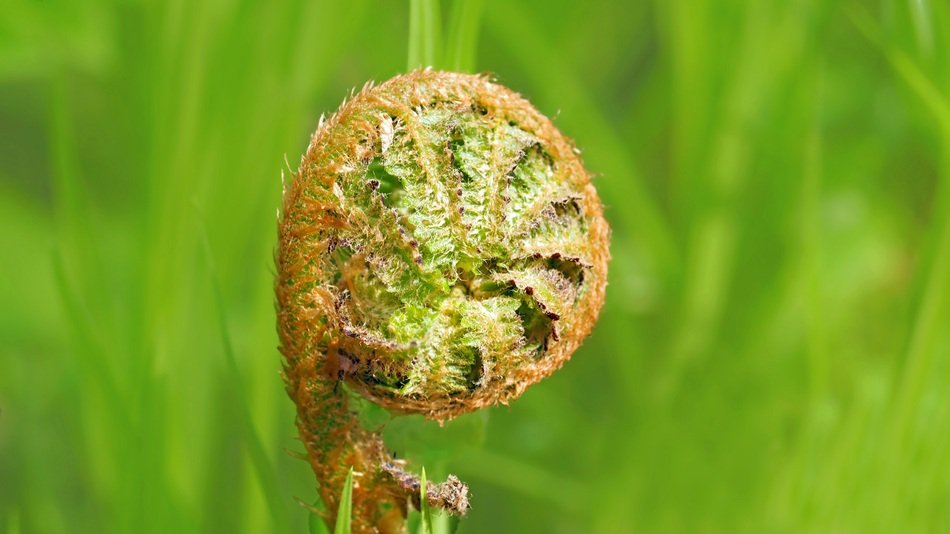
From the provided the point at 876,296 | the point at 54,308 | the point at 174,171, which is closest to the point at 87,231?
the point at 174,171

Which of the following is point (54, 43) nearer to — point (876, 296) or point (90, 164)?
point (90, 164)

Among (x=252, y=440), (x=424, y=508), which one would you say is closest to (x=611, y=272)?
(x=252, y=440)

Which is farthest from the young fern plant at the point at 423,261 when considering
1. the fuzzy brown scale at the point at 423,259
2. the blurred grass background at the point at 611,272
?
the blurred grass background at the point at 611,272

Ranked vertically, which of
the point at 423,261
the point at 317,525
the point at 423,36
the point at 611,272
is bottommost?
the point at 317,525

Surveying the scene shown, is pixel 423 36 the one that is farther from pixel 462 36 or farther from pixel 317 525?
pixel 317 525

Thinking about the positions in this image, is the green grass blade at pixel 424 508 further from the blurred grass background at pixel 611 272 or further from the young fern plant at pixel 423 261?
the blurred grass background at pixel 611 272

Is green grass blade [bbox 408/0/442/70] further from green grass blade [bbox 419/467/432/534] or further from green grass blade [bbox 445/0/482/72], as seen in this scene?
green grass blade [bbox 419/467/432/534]
